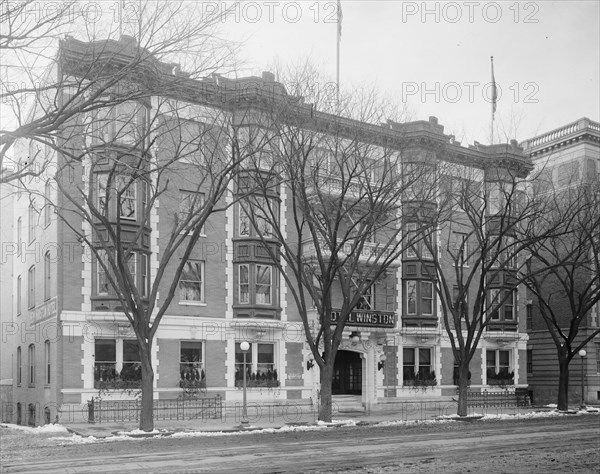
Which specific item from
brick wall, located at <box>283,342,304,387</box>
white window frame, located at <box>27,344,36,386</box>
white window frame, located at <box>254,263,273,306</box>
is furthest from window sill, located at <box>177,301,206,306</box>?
white window frame, located at <box>27,344,36,386</box>

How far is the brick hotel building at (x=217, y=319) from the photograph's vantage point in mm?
32469

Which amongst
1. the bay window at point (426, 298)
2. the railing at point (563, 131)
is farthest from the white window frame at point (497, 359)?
the railing at point (563, 131)

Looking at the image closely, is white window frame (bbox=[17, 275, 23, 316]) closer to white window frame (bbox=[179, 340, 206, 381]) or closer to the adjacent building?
white window frame (bbox=[179, 340, 206, 381])

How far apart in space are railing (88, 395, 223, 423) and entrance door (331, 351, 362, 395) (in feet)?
32.8

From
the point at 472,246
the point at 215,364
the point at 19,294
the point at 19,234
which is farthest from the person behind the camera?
the point at 472,246

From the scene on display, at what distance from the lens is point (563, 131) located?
58062 mm

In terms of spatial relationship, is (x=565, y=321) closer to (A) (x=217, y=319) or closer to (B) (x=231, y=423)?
(A) (x=217, y=319)

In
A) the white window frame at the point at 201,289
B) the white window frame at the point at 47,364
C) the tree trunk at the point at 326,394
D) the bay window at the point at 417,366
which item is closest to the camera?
the tree trunk at the point at 326,394

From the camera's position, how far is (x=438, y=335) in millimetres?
43719

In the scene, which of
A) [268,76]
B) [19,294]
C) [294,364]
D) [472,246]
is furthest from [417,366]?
[19,294]

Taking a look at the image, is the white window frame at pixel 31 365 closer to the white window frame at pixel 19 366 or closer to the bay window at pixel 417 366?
the white window frame at pixel 19 366

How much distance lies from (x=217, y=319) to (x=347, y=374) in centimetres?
1039

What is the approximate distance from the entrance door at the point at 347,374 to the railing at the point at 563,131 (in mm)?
24955

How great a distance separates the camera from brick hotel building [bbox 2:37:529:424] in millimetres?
32469
